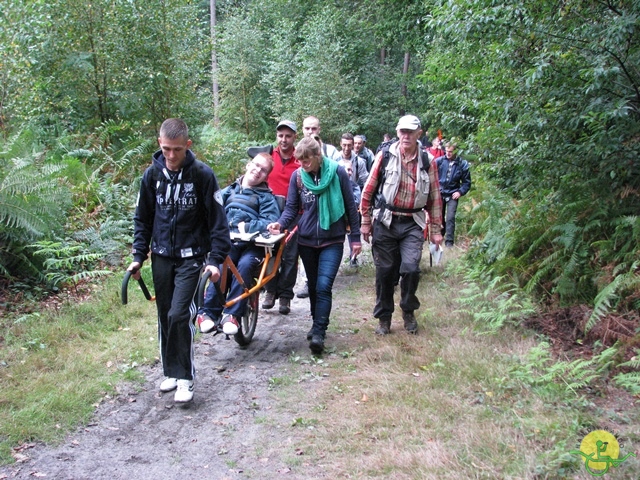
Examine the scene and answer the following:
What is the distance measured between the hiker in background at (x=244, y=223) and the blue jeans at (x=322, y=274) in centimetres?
54

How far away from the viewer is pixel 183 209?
4.96 metres

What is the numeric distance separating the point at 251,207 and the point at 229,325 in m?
1.44

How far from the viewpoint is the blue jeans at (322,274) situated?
20.6ft

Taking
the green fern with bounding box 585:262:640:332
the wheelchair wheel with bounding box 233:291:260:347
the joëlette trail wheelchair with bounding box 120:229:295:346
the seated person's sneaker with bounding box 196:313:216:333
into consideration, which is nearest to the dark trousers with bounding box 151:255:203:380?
the seated person's sneaker with bounding box 196:313:216:333

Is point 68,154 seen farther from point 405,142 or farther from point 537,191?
point 537,191

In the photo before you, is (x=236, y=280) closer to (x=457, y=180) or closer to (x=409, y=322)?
(x=409, y=322)

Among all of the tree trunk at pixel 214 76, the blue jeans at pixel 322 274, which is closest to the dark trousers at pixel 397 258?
the blue jeans at pixel 322 274

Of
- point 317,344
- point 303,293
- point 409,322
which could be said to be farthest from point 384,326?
point 303,293

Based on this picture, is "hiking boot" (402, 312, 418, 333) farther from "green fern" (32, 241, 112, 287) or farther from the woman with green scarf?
"green fern" (32, 241, 112, 287)

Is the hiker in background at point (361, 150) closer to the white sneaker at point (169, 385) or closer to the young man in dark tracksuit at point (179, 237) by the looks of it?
the young man in dark tracksuit at point (179, 237)

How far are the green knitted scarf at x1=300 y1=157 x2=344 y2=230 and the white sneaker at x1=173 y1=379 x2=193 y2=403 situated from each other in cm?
211

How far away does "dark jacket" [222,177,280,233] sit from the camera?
21.1 ft

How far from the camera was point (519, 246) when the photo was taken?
775 cm

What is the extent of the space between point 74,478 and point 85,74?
11307mm
